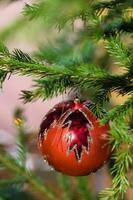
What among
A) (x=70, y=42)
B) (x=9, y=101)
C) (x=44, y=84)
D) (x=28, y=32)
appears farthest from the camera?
(x=9, y=101)

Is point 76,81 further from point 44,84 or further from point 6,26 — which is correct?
point 6,26

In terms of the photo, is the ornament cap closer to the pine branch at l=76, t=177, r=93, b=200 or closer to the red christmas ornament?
the red christmas ornament

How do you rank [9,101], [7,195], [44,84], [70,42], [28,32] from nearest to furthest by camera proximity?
[28,32], [70,42], [44,84], [7,195], [9,101]

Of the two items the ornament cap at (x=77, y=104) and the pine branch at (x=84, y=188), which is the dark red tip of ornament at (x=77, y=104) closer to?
the ornament cap at (x=77, y=104)

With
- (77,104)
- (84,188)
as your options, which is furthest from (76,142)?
(84,188)

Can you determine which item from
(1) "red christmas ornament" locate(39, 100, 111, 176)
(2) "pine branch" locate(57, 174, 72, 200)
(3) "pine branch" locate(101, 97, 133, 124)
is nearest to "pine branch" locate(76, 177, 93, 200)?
(2) "pine branch" locate(57, 174, 72, 200)

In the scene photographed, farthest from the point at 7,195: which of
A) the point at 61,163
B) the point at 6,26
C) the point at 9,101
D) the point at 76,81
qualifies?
the point at 9,101

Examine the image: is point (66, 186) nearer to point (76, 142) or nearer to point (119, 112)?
point (76, 142)

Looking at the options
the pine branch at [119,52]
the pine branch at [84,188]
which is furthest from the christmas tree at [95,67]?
the pine branch at [84,188]

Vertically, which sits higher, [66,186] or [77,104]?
[77,104]
